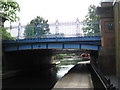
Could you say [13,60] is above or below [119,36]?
below

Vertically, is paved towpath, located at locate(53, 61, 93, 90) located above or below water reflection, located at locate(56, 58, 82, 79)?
above

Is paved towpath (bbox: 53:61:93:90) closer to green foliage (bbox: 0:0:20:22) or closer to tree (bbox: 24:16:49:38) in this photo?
green foliage (bbox: 0:0:20:22)

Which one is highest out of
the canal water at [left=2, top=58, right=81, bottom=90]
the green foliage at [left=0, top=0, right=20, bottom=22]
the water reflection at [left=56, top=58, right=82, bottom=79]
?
the green foliage at [left=0, top=0, right=20, bottom=22]

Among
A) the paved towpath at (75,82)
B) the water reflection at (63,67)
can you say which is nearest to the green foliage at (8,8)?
the paved towpath at (75,82)

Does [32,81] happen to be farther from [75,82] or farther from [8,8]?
[8,8]

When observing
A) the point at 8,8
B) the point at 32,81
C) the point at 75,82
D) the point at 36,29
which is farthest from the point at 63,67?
the point at 8,8

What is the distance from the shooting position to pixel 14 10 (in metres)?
5.27

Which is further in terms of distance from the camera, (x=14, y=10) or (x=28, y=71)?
(x=28, y=71)

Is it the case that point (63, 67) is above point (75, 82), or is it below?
below

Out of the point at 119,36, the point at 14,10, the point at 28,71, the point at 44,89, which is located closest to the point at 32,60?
the point at 28,71

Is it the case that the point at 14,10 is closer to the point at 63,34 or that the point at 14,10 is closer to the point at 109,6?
the point at 109,6

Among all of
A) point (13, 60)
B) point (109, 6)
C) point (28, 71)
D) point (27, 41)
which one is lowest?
point (28, 71)

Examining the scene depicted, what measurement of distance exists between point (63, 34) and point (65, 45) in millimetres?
1844

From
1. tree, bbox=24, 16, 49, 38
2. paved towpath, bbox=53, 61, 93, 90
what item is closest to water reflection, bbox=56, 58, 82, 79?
tree, bbox=24, 16, 49, 38
